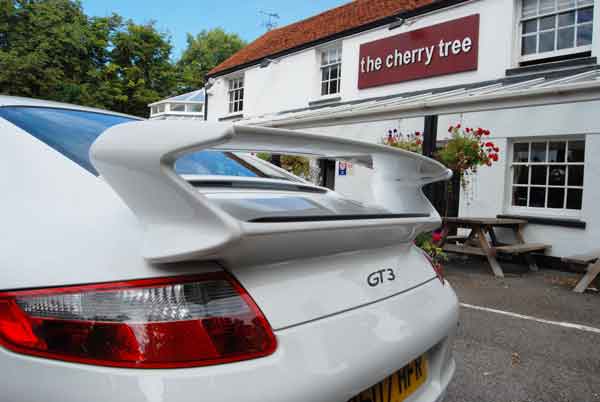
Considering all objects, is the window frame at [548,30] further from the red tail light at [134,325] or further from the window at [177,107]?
the window at [177,107]

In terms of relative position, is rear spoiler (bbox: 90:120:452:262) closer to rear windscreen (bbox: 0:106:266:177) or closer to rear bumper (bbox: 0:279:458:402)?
rear bumper (bbox: 0:279:458:402)

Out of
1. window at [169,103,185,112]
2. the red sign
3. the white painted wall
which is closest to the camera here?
the white painted wall

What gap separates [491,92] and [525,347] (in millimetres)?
4590

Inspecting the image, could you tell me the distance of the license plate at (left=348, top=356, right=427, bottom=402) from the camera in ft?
4.27

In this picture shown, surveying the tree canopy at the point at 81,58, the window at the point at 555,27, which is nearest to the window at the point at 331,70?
the window at the point at 555,27

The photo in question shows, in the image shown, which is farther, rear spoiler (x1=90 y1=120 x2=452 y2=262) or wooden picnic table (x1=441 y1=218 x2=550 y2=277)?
wooden picnic table (x1=441 y1=218 x2=550 y2=277)

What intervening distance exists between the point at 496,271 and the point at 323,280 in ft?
18.9

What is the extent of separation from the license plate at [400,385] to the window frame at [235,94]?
15.4 metres

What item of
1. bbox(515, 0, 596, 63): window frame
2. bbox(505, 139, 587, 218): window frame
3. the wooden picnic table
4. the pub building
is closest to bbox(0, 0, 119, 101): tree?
the pub building

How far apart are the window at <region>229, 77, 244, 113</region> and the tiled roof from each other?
0.58 metres

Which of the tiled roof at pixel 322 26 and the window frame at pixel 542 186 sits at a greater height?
the tiled roof at pixel 322 26

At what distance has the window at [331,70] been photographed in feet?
41.6

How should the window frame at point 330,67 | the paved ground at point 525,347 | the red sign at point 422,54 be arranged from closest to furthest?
the paved ground at point 525,347
the red sign at point 422,54
the window frame at point 330,67

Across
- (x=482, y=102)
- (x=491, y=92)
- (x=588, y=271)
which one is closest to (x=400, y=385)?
(x=588, y=271)
